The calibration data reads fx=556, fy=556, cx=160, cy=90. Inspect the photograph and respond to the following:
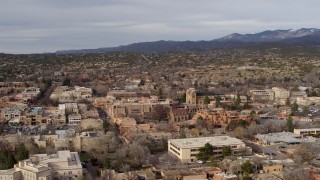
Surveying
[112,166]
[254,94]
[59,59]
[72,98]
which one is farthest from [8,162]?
[59,59]

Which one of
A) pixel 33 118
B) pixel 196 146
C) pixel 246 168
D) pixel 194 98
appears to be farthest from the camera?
pixel 194 98

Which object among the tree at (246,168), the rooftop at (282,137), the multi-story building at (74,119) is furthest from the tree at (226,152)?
the multi-story building at (74,119)

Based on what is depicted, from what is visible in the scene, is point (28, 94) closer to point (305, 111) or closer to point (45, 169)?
point (305, 111)

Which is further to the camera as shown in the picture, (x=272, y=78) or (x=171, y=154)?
(x=272, y=78)

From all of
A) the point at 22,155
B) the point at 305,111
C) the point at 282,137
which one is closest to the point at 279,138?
the point at 282,137

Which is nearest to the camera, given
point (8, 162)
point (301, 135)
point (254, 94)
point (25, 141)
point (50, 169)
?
point (50, 169)

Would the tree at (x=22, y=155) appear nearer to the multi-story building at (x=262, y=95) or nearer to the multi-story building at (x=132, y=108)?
the multi-story building at (x=132, y=108)

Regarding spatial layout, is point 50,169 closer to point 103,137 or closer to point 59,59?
point 103,137
